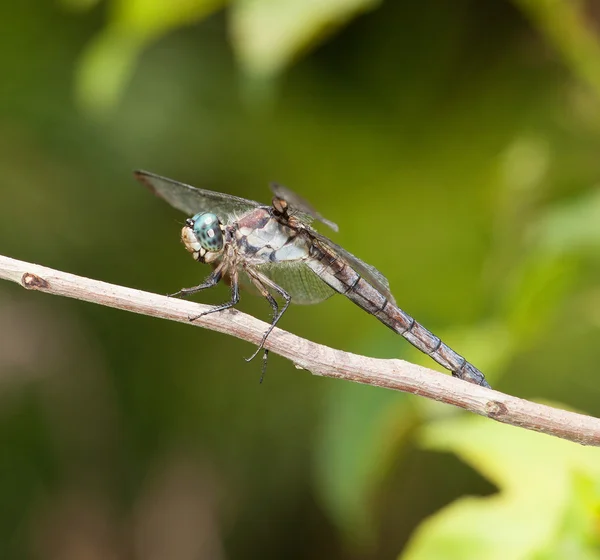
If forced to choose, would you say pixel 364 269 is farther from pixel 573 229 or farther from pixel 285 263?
pixel 573 229

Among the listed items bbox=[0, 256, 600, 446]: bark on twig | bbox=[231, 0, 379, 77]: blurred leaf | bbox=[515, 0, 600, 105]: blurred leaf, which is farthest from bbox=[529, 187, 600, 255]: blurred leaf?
bbox=[231, 0, 379, 77]: blurred leaf

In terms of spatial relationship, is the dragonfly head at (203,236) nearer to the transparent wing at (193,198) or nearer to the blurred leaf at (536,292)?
the transparent wing at (193,198)

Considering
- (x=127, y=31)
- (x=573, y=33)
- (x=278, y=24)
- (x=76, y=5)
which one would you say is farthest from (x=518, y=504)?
(x=76, y=5)

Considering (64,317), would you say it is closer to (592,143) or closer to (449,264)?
(449,264)

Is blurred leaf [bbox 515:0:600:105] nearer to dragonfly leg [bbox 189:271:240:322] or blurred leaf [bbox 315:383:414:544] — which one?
blurred leaf [bbox 315:383:414:544]

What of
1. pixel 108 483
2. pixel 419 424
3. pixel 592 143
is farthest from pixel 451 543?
pixel 108 483

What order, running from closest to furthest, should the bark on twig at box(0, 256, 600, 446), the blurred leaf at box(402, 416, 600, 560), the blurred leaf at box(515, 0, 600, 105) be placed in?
the bark on twig at box(0, 256, 600, 446)
the blurred leaf at box(402, 416, 600, 560)
the blurred leaf at box(515, 0, 600, 105)
